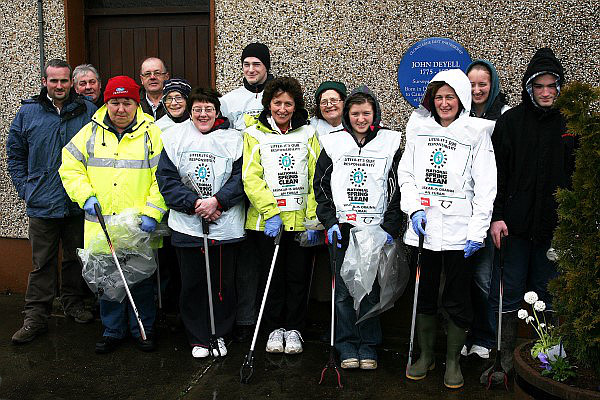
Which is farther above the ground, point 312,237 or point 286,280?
point 312,237

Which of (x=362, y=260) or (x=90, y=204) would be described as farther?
(x=90, y=204)

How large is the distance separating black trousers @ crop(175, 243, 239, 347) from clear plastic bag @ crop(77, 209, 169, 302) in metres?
0.26

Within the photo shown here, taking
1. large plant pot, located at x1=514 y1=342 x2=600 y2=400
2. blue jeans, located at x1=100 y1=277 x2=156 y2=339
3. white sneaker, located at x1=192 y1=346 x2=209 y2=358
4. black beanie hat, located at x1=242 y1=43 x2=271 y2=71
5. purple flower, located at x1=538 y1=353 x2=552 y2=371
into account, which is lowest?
white sneaker, located at x1=192 y1=346 x2=209 y2=358

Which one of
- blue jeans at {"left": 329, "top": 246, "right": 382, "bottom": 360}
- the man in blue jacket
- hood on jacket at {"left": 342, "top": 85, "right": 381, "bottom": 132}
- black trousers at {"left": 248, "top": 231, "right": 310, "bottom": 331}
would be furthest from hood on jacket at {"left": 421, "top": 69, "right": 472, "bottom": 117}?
the man in blue jacket

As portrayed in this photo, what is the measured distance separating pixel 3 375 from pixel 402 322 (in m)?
3.07

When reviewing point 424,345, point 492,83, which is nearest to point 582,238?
point 424,345

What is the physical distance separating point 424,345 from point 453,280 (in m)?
0.56

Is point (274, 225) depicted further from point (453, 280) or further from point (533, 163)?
point (533, 163)

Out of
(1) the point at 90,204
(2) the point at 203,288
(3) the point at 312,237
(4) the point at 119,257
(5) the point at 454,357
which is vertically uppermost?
(1) the point at 90,204

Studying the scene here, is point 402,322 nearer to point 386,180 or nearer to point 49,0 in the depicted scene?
point 386,180

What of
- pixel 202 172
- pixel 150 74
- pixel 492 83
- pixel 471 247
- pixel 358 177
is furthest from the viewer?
pixel 150 74

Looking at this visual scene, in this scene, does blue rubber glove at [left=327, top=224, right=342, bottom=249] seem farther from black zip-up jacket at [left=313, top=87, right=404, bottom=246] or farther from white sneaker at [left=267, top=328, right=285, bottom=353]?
white sneaker at [left=267, top=328, right=285, bottom=353]

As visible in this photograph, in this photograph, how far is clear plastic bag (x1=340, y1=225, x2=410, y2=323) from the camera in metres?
4.32

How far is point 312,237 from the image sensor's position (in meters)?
4.64
